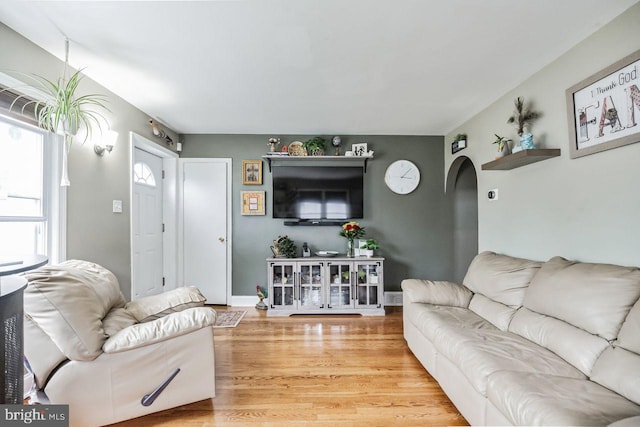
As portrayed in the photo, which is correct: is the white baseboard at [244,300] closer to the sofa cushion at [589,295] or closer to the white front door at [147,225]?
the white front door at [147,225]

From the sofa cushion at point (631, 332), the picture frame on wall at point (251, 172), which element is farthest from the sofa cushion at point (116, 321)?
the sofa cushion at point (631, 332)

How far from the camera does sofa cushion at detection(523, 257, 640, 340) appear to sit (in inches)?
54.7

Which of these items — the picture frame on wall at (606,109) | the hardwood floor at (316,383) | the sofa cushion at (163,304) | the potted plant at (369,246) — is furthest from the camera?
the potted plant at (369,246)

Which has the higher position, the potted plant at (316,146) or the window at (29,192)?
the potted plant at (316,146)

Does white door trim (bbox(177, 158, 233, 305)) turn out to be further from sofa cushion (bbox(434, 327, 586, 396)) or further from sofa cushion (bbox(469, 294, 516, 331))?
sofa cushion (bbox(469, 294, 516, 331))

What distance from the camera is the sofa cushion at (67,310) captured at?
4.72ft

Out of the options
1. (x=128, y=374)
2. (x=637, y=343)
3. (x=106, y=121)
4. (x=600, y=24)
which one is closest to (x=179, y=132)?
(x=106, y=121)

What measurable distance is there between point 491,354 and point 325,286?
2.24 meters

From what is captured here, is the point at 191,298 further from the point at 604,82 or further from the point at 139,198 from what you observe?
the point at 604,82

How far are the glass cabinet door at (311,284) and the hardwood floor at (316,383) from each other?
49 cm

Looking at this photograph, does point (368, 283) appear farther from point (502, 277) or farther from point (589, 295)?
point (589, 295)

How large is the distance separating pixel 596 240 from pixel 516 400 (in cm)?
128

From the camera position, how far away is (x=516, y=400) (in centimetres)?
123

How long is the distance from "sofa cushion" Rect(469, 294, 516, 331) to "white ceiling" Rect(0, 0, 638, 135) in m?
1.90
